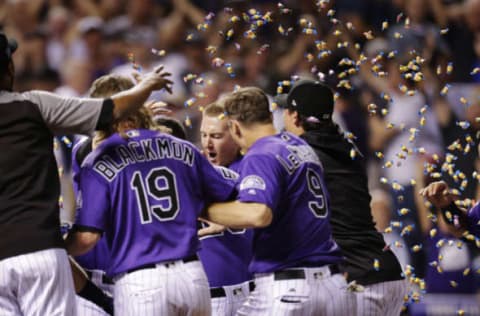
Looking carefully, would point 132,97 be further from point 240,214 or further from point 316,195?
point 316,195

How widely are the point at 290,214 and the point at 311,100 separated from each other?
93 cm

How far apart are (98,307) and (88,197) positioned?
1165 millimetres

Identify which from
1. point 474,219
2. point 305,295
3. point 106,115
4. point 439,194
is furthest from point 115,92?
point 474,219

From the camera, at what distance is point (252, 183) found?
196 inches

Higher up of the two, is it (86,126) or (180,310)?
(86,126)

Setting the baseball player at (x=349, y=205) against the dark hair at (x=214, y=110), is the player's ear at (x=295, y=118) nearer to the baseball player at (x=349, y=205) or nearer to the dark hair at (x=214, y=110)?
Result: the baseball player at (x=349, y=205)

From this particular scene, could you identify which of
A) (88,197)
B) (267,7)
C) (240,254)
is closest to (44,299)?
(88,197)

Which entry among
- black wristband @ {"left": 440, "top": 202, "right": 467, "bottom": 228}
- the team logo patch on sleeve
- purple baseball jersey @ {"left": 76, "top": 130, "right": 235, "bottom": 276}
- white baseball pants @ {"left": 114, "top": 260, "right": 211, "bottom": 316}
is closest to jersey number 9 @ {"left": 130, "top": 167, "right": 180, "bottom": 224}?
purple baseball jersey @ {"left": 76, "top": 130, "right": 235, "bottom": 276}

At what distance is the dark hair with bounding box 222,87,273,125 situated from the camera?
5352 millimetres

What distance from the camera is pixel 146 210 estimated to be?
190 inches

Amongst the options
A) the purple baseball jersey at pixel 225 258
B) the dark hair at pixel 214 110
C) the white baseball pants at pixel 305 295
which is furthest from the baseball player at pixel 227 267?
the white baseball pants at pixel 305 295

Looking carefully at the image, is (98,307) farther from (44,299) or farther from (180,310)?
(44,299)

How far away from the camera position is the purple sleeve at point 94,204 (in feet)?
15.7

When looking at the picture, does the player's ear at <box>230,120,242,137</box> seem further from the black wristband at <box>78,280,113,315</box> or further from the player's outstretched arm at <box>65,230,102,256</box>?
the black wristband at <box>78,280,113,315</box>
